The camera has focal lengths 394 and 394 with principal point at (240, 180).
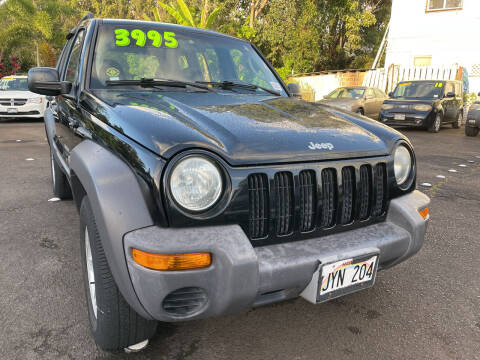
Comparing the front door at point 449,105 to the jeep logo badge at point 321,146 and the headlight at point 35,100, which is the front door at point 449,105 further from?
the headlight at point 35,100

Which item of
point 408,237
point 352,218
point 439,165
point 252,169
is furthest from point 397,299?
point 439,165

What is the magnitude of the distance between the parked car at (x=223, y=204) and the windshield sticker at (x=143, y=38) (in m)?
0.44

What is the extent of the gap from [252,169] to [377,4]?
2645 centimetres

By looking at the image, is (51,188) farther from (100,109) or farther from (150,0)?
(150,0)

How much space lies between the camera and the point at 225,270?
1466 mm

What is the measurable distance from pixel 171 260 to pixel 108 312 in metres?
0.49

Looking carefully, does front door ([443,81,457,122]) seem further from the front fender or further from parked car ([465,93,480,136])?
the front fender

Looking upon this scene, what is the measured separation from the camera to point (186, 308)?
153cm

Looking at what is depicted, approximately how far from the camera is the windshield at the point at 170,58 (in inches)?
101

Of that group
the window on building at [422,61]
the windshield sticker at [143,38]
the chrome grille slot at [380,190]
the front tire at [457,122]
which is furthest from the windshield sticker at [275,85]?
the window on building at [422,61]

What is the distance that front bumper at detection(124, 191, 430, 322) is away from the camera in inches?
57.0

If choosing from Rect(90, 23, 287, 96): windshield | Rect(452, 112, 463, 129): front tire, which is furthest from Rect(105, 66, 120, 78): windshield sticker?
Rect(452, 112, 463, 129): front tire

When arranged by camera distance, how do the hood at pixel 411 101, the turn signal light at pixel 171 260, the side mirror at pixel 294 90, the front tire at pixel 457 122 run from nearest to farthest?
the turn signal light at pixel 171 260 < the side mirror at pixel 294 90 < the hood at pixel 411 101 < the front tire at pixel 457 122

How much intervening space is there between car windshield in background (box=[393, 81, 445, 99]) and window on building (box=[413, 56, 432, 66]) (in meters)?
6.26
